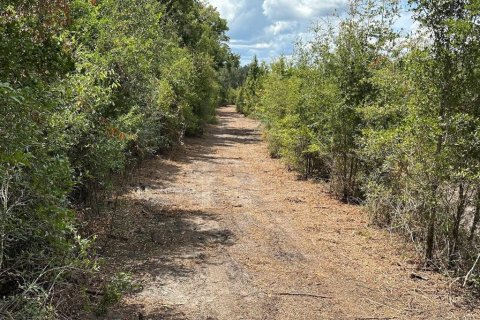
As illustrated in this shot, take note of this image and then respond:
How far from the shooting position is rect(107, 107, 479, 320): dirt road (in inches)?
243

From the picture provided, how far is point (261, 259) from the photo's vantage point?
795 centimetres

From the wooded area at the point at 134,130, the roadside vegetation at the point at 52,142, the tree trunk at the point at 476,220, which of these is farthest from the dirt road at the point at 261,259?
the roadside vegetation at the point at 52,142

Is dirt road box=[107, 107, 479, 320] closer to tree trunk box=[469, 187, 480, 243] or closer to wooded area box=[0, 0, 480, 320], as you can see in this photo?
wooded area box=[0, 0, 480, 320]

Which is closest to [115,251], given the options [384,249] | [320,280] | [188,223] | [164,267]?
[164,267]

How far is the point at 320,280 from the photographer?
23.4 feet

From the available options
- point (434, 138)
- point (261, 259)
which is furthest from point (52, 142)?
A: point (434, 138)

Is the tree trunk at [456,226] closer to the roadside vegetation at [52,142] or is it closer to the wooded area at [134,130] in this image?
the wooded area at [134,130]

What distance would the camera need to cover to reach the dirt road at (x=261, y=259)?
6168 millimetres

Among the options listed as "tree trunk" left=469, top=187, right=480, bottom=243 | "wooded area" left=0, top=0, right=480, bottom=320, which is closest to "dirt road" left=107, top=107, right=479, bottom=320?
"wooded area" left=0, top=0, right=480, bottom=320

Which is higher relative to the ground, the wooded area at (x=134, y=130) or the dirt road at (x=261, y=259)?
the wooded area at (x=134, y=130)

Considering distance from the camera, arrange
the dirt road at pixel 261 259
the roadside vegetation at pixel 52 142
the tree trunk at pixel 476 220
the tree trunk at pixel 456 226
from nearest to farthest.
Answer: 1. the roadside vegetation at pixel 52 142
2. the dirt road at pixel 261 259
3. the tree trunk at pixel 476 220
4. the tree trunk at pixel 456 226

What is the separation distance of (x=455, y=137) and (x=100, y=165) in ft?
18.9

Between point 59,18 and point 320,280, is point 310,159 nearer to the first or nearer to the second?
point 320,280

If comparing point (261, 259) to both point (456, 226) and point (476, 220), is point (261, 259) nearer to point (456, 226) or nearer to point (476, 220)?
point (456, 226)
